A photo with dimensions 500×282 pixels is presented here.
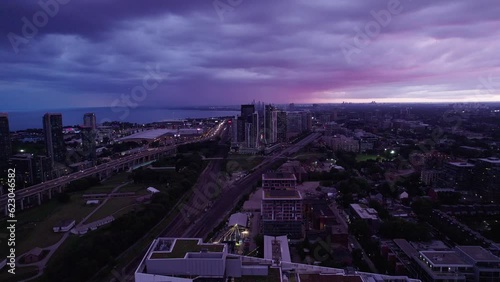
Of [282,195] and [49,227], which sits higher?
[282,195]

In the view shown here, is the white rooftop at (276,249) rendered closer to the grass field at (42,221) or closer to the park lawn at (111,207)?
the grass field at (42,221)

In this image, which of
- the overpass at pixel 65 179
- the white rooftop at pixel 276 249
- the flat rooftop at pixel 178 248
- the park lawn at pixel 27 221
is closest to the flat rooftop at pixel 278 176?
the white rooftop at pixel 276 249

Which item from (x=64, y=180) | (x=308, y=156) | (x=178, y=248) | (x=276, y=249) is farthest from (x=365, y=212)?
(x=64, y=180)

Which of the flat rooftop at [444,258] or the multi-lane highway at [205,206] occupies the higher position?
the flat rooftop at [444,258]

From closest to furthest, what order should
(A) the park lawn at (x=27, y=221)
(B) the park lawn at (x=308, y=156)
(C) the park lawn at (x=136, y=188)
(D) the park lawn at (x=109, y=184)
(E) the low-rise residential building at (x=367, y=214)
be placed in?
(A) the park lawn at (x=27, y=221), (E) the low-rise residential building at (x=367, y=214), (C) the park lawn at (x=136, y=188), (D) the park lawn at (x=109, y=184), (B) the park lawn at (x=308, y=156)

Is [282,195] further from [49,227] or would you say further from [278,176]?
[49,227]

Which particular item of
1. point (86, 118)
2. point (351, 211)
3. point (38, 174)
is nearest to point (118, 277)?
point (351, 211)

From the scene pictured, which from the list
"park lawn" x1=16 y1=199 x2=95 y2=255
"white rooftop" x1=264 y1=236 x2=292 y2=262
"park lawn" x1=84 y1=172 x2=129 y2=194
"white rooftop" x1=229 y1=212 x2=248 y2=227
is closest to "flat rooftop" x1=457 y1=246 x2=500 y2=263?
"white rooftop" x1=264 y1=236 x2=292 y2=262
